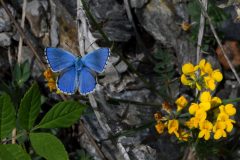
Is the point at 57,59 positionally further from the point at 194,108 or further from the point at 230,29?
the point at 230,29

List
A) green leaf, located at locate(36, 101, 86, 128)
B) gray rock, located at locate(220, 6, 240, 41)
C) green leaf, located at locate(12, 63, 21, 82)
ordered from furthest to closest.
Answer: gray rock, located at locate(220, 6, 240, 41) → green leaf, located at locate(12, 63, 21, 82) → green leaf, located at locate(36, 101, 86, 128)

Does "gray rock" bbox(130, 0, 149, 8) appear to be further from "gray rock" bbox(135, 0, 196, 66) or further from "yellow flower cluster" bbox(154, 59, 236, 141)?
"yellow flower cluster" bbox(154, 59, 236, 141)

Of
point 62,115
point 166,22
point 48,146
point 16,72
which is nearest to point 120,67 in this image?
point 166,22

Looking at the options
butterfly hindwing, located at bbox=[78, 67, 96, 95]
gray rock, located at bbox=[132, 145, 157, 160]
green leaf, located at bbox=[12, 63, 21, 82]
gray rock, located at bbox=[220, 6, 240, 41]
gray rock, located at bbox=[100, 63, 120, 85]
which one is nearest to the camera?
butterfly hindwing, located at bbox=[78, 67, 96, 95]

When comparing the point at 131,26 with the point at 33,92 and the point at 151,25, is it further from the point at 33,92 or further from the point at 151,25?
the point at 33,92

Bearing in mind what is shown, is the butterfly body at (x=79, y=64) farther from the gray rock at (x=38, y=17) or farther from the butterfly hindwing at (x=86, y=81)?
the gray rock at (x=38, y=17)

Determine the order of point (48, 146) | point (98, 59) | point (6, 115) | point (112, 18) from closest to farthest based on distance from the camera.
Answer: point (6, 115) → point (48, 146) → point (98, 59) → point (112, 18)

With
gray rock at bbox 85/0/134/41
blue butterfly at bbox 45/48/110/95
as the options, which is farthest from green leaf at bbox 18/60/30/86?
blue butterfly at bbox 45/48/110/95
